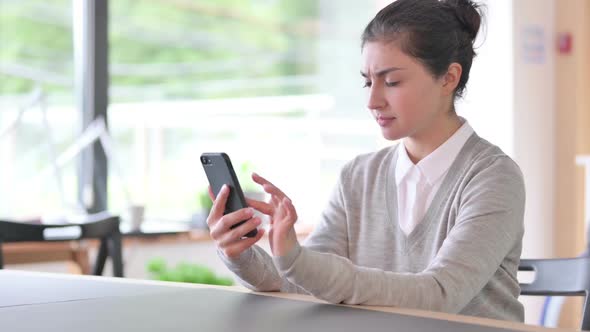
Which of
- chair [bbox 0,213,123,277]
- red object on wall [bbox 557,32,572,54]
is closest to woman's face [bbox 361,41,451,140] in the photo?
chair [bbox 0,213,123,277]

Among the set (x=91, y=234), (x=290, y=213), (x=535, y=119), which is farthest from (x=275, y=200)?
(x=535, y=119)

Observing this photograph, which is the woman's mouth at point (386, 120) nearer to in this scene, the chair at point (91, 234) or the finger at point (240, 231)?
the finger at point (240, 231)

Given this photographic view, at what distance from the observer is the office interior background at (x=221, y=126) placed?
393 centimetres

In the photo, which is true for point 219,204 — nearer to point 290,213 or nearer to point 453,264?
point 290,213

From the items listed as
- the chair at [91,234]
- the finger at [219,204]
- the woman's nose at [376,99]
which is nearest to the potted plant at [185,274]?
the chair at [91,234]

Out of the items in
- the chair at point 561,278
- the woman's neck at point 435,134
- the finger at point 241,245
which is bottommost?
the chair at point 561,278

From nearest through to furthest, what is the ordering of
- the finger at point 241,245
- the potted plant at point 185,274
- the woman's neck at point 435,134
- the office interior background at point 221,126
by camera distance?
the finger at point 241,245
the woman's neck at point 435,134
the potted plant at point 185,274
the office interior background at point 221,126

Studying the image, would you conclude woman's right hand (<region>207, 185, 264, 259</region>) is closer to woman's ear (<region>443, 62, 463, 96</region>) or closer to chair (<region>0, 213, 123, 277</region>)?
woman's ear (<region>443, 62, 463, 96</region>)

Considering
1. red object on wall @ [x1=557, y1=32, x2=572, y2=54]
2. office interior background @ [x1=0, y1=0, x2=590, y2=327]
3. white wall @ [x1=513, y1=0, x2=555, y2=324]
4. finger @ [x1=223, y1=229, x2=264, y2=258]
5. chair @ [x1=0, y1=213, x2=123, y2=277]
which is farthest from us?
red object on wall @ [x1=557, y1=32, x2=572, y2=54]

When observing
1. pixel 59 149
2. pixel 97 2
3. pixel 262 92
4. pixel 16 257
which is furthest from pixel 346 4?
pixel 16 257

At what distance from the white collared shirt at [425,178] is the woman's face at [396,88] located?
7cm

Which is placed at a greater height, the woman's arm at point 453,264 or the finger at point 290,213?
the finger at point 290,213

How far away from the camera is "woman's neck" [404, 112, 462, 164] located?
1691 mm

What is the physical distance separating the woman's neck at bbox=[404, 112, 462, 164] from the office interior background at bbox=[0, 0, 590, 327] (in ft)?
4.59
